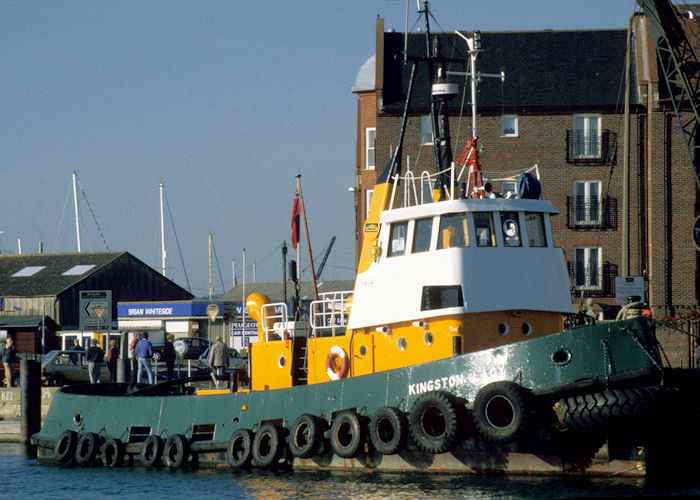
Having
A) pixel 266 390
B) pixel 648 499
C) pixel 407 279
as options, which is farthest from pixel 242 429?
pixel 648 499

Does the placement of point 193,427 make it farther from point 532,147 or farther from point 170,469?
point 532,147

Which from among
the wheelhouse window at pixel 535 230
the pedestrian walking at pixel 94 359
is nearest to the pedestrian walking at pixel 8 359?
the pedestrian walking at pixel 94 359

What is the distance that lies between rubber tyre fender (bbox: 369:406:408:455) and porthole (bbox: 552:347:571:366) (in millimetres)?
2444

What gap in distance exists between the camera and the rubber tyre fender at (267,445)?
15992mm

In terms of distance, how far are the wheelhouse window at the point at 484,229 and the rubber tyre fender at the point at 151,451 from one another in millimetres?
7251

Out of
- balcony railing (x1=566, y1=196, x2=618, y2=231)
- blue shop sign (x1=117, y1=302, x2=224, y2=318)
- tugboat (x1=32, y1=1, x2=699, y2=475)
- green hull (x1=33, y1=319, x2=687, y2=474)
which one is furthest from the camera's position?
blue shop sign (x1=117, y1=302, x2=224, y2=318)

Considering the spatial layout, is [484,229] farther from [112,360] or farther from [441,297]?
[112,360]

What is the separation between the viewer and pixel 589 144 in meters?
36.7

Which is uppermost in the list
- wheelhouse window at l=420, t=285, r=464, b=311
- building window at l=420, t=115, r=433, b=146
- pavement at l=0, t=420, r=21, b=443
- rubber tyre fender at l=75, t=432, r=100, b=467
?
building window at l=420, t=115, r=433, b=146

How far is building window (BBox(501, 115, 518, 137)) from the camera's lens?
36.8m

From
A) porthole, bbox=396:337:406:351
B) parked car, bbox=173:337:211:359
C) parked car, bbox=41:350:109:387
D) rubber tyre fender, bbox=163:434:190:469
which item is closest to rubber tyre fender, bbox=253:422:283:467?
rubber tyre fender, bbox=163:434:190:469

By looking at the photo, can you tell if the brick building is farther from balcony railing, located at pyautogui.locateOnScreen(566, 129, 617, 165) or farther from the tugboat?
the tugboat

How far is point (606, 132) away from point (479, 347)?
23974mm

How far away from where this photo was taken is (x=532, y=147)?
3681 cm
